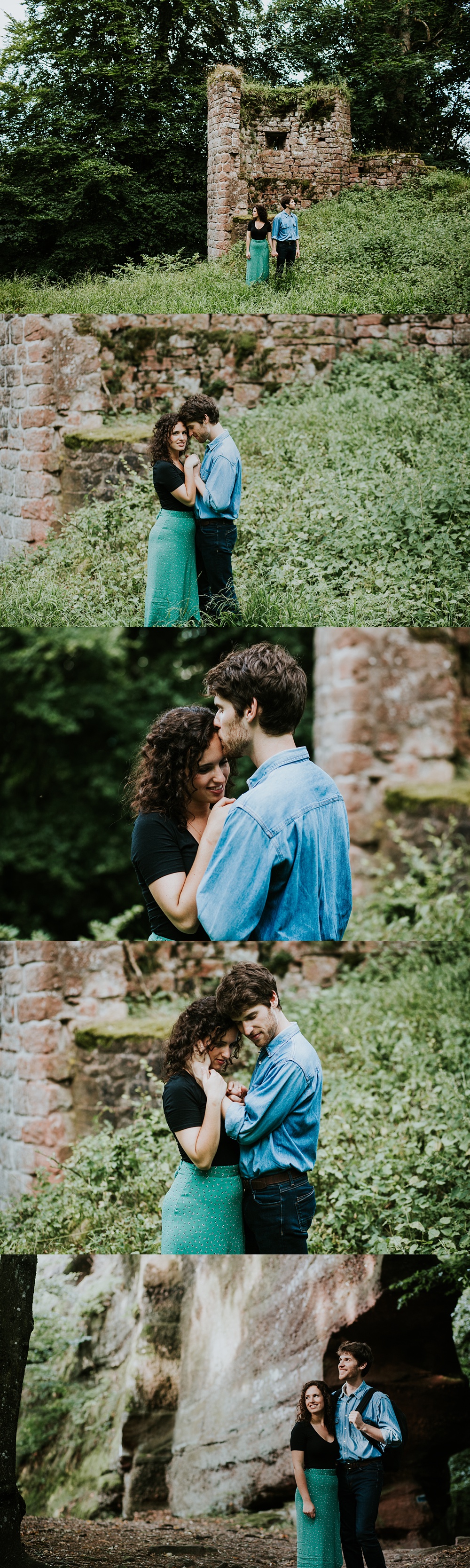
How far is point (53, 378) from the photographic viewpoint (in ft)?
27.6

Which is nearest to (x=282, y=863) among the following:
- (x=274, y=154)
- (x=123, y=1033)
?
(x=123, y=1033)

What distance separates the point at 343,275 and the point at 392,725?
3379mm

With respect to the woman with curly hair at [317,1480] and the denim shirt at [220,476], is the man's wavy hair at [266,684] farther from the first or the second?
the woman with curly hair at [317,1480]

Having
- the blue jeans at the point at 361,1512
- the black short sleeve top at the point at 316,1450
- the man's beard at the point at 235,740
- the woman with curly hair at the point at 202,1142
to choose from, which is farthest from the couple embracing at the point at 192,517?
the blue jeans at the point at 361,1512

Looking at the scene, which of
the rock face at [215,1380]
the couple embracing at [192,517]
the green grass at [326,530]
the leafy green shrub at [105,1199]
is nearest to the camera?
the rock face at [215,1380]

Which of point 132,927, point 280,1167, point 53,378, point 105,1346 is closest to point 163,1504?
point 105,1346

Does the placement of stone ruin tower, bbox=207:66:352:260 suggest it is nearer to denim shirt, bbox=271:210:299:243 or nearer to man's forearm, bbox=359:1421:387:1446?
denim shirt, bbox=271:210:299:243

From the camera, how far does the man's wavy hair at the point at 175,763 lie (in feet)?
12.1

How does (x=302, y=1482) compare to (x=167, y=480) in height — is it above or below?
below

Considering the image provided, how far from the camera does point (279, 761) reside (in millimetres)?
3580

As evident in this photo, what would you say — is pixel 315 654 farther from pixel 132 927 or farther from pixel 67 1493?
pixel 67 1493

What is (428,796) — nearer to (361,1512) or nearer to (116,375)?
(116,375)

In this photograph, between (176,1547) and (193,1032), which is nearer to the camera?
(193,1032)

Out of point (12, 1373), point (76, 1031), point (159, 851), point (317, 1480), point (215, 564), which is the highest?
point (215, 564)
